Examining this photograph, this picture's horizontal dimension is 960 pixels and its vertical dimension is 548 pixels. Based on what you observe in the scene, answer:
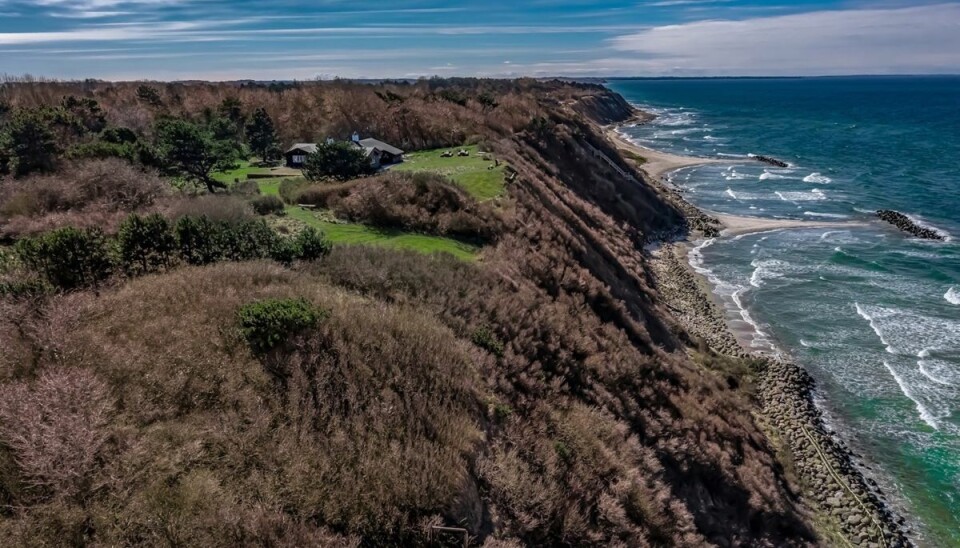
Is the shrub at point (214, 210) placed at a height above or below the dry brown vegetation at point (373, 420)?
above

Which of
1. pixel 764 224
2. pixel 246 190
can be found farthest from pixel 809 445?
pixel 764 224

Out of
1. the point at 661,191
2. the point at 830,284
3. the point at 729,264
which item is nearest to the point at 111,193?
the point at 729,264

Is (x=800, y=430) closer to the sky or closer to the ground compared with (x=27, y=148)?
closer to the ground

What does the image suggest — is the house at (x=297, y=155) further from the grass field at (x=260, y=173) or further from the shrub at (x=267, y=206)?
the shrub at (x=267, y=206)

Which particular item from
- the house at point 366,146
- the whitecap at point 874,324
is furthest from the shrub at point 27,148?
the whitecap at point 874,324

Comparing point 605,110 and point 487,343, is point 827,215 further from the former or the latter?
point 605,110

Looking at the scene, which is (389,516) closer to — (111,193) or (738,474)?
(738,474)
